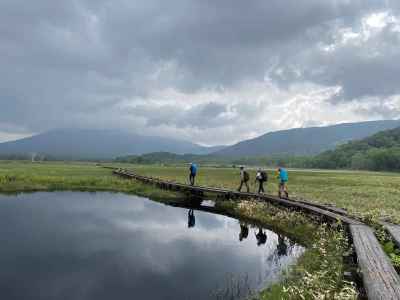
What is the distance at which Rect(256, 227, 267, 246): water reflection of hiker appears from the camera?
21.4 m

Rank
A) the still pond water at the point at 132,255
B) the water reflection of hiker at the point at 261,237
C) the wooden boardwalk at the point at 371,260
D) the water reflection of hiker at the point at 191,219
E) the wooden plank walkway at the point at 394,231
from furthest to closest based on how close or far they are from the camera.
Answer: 1. the water reflection of hiker at the point at 191,219
2. the water reflection of hiker at the point at 261,237
3. the wooden plank walkway at the point at 394,231
4. the still pond water at the point at 132,255
5. the wooden boardwalk at the point at 371,260

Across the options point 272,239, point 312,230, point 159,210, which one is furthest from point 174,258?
point 159,210

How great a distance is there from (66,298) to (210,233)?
1315cm

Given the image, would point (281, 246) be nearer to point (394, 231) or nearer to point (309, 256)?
point (309, 256)

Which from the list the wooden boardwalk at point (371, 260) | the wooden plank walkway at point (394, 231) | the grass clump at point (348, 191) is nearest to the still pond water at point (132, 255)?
the wooden boardwalk at point (371, 260)

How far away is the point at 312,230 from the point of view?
21.8 metres

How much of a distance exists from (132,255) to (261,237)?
9.35 meters

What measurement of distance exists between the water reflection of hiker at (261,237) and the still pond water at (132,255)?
0.04 ft

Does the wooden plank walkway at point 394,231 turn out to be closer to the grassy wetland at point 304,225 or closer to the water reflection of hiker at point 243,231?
the grassy wetland at point 304,225

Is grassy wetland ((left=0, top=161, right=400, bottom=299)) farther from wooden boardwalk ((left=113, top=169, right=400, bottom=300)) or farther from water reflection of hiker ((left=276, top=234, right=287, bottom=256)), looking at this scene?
water reflection of hiker ((left=276, top=234, right=287, bottom=256))

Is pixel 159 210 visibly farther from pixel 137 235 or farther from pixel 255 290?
pixel 255 290

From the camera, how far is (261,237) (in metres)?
22.8

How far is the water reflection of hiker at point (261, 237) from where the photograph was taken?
70.3ft

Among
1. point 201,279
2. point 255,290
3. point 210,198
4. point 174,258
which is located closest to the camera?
point 255,290
